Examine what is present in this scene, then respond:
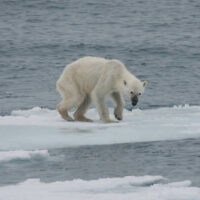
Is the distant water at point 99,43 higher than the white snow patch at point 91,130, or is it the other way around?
the white snow patch at point 91,130

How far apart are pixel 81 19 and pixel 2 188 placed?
18.1m

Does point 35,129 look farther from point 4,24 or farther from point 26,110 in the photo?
point 4,24

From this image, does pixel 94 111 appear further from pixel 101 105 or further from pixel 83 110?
pixel 101 105

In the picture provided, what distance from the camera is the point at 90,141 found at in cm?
1169

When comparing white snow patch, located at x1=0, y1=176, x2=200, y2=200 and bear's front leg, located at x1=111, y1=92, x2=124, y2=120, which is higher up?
white snow patch, located at x1=0, y1=176, x2=200, y2=200

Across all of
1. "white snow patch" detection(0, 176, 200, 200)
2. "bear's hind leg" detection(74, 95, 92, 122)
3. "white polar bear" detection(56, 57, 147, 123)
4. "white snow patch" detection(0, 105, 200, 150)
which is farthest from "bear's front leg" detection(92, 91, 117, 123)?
"white snow patch" detection(0, 176, 200, 200)

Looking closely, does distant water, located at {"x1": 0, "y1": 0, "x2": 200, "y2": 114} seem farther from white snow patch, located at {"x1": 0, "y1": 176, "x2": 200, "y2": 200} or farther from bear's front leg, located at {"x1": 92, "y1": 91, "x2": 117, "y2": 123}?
white snow patch, located at {"x1": 0, "y1": 176, "x2": 200, "y2": 200}

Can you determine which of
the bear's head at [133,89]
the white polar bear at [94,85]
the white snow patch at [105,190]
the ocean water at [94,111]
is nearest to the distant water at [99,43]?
the ocean water at [94,111]

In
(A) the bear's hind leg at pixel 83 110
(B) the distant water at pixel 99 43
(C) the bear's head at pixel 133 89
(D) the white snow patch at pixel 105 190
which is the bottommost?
(B) the distant water at pixel 99 43

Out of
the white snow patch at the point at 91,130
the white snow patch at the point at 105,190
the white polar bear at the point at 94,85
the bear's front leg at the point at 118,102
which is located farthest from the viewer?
the bear's front leg at the point at 118,102

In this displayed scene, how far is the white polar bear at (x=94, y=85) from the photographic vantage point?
12570mm

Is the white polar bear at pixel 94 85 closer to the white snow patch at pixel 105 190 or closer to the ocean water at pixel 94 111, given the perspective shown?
the ocean water at pixel 94 111

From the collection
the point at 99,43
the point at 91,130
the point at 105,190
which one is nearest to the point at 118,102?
the point at 91,130

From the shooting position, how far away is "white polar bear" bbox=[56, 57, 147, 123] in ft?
41.2
